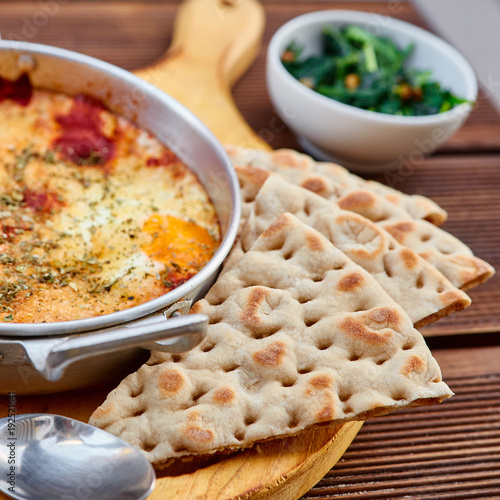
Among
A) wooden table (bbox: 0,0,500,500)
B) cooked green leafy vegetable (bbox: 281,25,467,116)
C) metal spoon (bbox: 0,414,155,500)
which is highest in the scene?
cooked green leafy vegetable (bbox: 281,25,467,116)

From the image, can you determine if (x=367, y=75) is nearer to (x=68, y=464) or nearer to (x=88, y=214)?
(x=88, y=214)

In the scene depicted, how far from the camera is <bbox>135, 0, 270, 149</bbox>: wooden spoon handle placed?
299cm

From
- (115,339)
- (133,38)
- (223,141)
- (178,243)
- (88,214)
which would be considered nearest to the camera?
(115,339)

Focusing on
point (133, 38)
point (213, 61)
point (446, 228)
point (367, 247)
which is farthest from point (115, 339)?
point (133, 38)

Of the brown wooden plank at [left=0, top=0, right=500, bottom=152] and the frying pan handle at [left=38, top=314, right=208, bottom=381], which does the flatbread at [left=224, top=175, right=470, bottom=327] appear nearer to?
the frying pan handle at [left=38, top=314, right=208, bottom=381]

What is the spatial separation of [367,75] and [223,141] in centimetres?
93

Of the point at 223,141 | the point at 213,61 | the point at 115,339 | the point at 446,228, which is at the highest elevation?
the point at 115,339

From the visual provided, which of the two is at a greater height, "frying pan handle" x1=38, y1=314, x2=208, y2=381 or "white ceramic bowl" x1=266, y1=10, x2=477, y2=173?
"frying pan handle" x1=38, y1=314, x2=208, y2=381

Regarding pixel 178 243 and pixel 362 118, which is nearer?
pixel 178 243

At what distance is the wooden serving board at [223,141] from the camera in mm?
1587

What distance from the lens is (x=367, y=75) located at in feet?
10.7

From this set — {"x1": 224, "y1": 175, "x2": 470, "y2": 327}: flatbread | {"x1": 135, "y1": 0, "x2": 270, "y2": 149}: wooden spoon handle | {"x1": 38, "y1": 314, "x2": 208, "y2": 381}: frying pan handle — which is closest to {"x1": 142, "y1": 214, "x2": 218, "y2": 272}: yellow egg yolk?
{"x1": 224, "y1": 175, "x2": 470, "y2": 327}: flatbread

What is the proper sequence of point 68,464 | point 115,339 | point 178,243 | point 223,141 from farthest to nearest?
point 223,141 < point 178,243 < point 68,464 < point 115,339

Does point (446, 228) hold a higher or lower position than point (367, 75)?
lower
